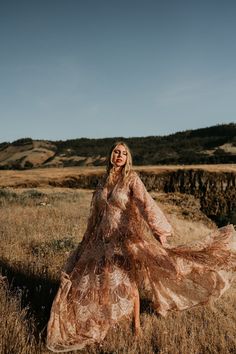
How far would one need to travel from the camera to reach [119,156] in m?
5.06

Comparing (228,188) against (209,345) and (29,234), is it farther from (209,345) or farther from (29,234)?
(209,345)

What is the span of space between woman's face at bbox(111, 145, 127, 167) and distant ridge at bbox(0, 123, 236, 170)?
112 ft

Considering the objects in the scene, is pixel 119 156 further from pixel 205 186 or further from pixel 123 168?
pixel 205 186

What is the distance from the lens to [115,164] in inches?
199

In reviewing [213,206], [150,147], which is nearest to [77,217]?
[213,206]

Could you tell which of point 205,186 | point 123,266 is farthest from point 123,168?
point 205,186

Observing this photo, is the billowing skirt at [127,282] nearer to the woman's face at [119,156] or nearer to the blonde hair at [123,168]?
the blonde hair at [123,168]

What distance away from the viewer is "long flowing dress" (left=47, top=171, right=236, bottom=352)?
176 inches

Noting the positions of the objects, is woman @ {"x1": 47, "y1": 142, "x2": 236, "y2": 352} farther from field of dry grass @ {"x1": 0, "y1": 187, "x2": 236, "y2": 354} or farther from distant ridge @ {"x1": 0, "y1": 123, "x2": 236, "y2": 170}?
distant ridge @ {"x1": 0, "y1": 123, "x2": 236, "y2": 170}

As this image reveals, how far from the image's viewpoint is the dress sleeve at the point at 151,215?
15.6ft

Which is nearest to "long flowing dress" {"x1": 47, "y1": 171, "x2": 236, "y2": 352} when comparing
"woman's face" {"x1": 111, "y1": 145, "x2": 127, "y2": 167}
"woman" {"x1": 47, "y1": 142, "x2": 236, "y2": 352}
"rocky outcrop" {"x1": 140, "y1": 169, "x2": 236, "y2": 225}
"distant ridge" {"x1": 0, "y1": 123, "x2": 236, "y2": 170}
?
"woman" {"x1": 47, "y1": 142, "x2": 236, "y2": 352}

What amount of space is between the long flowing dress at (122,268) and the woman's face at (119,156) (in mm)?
217

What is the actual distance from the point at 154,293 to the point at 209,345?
0.87 meters

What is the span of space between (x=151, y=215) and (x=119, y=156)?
810mm
